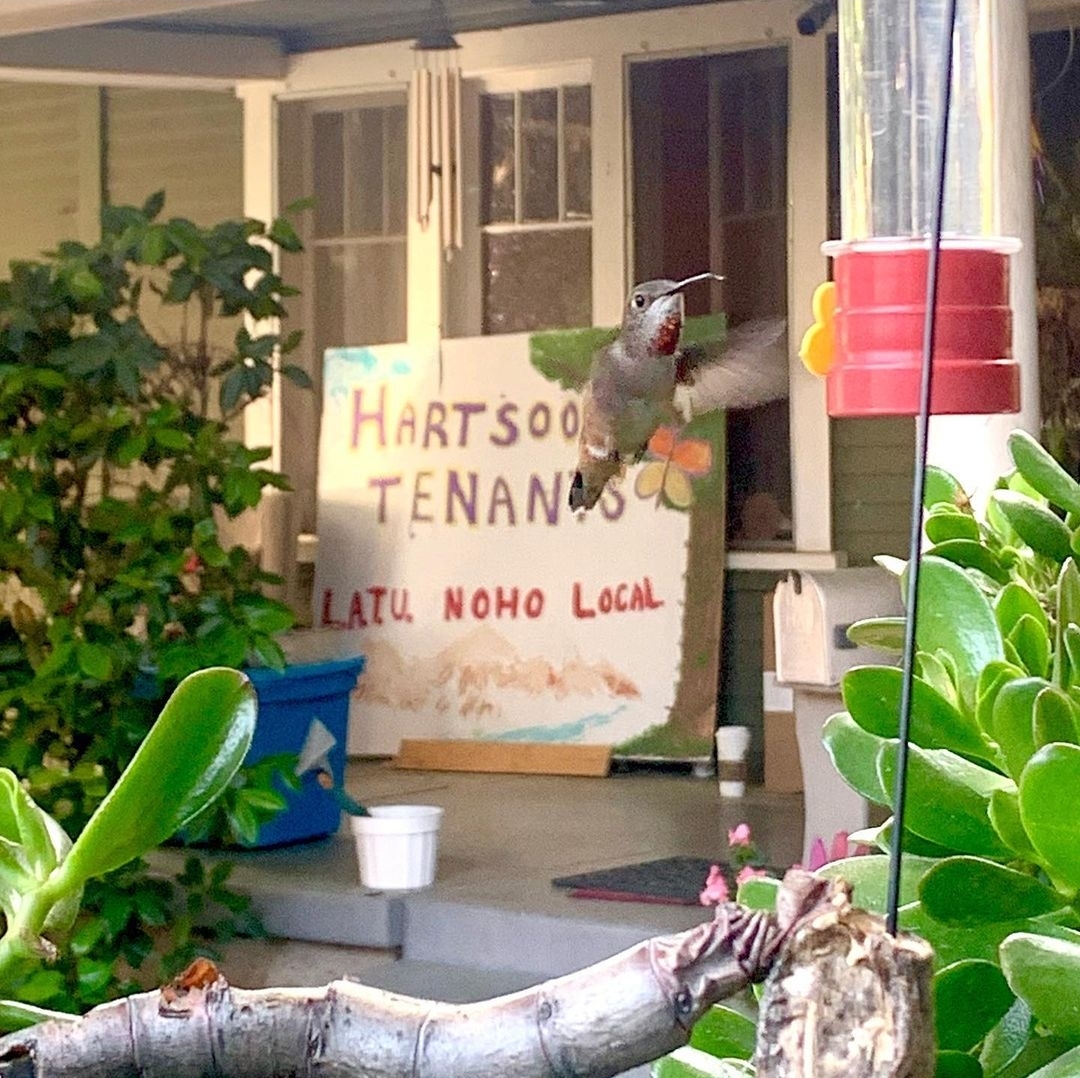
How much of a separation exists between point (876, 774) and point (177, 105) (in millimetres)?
6644

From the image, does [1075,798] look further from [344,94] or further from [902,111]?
[344,94]

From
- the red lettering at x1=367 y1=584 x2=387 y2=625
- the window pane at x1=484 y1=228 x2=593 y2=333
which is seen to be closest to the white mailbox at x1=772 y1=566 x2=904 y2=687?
the window pane at x1=484 y1=228 x2=593 y2=333

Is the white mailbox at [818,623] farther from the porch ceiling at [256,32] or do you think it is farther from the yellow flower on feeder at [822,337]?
the yellow flower on feeder at [822,337]

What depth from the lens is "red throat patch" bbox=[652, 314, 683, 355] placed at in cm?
244

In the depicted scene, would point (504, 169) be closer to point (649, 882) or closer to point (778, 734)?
point (778, 734)

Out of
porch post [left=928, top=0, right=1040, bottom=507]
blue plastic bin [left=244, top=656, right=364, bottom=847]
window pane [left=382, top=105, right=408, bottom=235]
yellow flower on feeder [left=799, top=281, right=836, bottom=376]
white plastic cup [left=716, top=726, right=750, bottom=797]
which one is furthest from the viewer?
window pane [left=382, top=105, right=408, bottom=235]

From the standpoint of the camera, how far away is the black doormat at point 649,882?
4.08 metres

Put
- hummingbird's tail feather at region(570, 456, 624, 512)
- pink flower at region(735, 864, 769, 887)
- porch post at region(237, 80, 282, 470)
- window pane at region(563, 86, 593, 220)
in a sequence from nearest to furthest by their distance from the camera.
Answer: pink flower at region(735, 864, 769, 887) < hummingbird's tail feather at region(570, 456, 624, 512) < window pane at region(563, 86, 593, 220) < porch post at region(237, 80, 282, 470)

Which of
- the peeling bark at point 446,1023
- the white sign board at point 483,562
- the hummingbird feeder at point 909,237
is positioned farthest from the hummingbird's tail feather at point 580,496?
the white sign board at point 483,562

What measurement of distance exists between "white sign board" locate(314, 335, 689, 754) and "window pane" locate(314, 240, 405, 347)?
192 mm

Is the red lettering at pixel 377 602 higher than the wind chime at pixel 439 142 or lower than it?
lower

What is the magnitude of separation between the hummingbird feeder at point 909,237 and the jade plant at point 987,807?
25 centimetres

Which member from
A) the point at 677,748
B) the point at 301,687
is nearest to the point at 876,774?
the point at 301,687

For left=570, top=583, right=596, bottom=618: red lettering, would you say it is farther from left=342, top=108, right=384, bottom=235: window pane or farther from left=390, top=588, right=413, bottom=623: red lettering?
left=342, top=108, right=384, bottom=235: window pane
